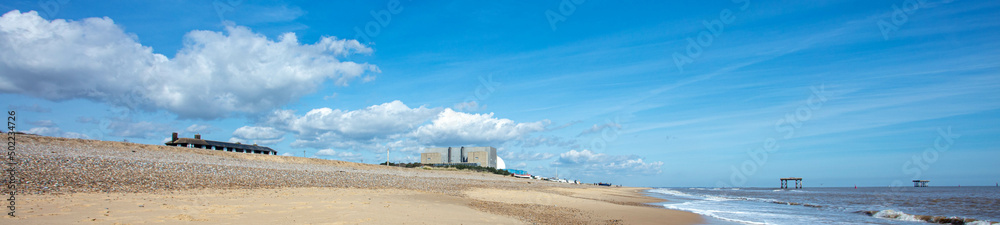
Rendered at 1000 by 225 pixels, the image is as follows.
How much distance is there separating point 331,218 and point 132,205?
14.9ft

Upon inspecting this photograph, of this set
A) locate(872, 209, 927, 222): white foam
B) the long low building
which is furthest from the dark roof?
locate(872, 209, 927, 222): white foam

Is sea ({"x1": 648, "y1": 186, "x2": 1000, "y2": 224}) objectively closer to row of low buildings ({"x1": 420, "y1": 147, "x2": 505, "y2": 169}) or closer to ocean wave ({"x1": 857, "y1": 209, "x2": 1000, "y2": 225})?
ocean wave ({"x1": 857, "y1": 209, "x2": 1000, "y2": 225})

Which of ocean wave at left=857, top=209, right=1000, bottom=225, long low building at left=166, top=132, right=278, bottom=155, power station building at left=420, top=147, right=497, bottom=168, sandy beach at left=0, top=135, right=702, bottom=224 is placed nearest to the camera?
sandy beach at left=0, top=135, right=702, bottom=224

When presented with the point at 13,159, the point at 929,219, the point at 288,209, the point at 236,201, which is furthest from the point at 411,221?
the point at 929,219

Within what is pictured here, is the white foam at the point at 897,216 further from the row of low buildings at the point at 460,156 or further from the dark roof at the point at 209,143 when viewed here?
the row of low buildings at the point at 460,156

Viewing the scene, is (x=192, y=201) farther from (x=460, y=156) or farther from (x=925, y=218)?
(x=460, y=156)

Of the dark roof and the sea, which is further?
the dark roof

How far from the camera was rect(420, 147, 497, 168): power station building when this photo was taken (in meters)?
83.6

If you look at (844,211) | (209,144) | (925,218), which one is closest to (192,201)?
(925,218)

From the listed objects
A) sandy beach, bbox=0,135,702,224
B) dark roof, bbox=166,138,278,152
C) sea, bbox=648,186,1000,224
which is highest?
dark roof, bbox=166,138,278,152

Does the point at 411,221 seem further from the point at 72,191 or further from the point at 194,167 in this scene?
the point at 194,167

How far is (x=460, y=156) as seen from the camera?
84812 millimetres

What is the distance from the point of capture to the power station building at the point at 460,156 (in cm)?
8356

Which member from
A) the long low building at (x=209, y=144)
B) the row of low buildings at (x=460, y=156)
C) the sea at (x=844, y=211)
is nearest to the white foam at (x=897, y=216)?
the sea at (x=844, y=211)
